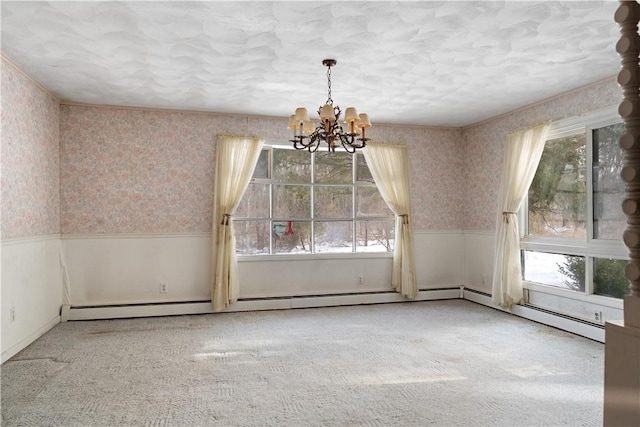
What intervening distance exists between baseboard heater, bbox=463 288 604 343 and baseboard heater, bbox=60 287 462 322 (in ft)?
2.95

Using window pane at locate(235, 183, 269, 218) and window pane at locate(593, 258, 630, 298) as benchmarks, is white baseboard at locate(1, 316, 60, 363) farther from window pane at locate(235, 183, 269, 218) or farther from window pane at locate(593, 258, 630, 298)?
window pane at locate(593, 258, 630, 298)

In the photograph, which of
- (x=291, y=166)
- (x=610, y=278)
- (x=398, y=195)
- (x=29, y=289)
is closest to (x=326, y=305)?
(x=398, y=195)

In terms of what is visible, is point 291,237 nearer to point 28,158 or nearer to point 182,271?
point 182,271

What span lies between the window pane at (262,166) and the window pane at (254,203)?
0.14m

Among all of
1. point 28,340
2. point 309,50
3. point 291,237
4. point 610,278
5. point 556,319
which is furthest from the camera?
point 291,237

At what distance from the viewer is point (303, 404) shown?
113 inches

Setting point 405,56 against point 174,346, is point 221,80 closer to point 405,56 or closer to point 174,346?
point 405,56

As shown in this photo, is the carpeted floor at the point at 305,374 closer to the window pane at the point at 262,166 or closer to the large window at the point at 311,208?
the large window at the point at 311,208

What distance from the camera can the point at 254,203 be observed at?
593 centimetres

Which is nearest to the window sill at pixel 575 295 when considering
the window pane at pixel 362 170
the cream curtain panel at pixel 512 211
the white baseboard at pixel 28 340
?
the cream curtain panel at pixel 512 211

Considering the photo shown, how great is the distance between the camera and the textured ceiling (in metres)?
2.88

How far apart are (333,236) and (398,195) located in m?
1.13

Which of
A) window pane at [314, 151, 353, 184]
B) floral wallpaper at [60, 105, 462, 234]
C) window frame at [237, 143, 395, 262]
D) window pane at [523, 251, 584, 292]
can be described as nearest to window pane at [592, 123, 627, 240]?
window pane at [523, 251, 584, 292]

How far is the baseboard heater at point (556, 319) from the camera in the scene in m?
4.33
